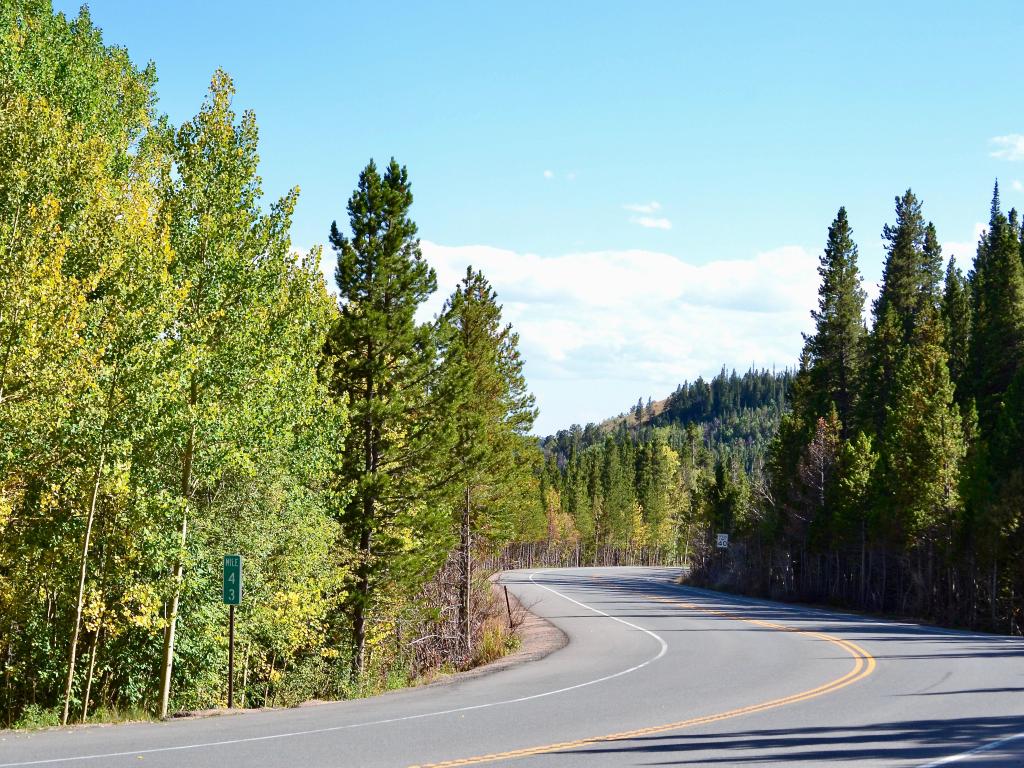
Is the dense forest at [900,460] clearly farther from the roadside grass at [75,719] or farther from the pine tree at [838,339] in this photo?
the roadside grass at [75,719]

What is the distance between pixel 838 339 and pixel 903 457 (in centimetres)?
2689

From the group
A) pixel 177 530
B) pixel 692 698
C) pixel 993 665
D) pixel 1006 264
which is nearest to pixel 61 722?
pixel 177 530

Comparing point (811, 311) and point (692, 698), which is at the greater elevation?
point (811, 311)

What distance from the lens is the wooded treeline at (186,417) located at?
16719 millimetres

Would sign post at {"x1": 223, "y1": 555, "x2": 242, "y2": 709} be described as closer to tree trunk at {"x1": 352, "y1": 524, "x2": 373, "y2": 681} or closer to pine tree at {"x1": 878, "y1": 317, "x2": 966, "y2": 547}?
tree trunk at {"x1": 352, "y1": 524, "x2": 373, "y2": 681}

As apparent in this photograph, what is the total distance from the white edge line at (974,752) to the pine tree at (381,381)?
1772cm

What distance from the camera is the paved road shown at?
11180 mm

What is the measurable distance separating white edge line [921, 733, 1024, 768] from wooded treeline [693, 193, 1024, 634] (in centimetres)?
2500

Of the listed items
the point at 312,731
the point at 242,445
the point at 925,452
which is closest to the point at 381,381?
the point at 242,445

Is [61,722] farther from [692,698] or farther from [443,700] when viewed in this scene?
[692,698]

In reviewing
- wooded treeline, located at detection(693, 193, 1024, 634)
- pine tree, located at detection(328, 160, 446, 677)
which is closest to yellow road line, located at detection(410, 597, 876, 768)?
pine tree, located at detection(328, 160, 446, 677)

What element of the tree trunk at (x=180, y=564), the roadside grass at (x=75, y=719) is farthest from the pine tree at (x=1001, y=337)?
the roadside grass at (x=75, y=719)

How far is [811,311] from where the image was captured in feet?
235

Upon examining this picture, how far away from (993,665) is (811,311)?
178 feet
